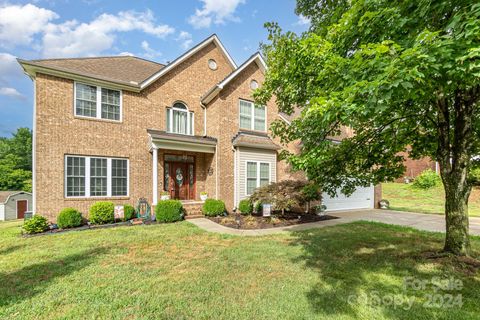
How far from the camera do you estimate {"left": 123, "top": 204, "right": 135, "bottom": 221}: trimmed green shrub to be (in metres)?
10.2

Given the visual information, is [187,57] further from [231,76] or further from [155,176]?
[155,176]

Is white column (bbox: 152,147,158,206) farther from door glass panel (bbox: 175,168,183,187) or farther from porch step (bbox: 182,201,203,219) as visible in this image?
door glass panel (bbox: 175,168,183,187)

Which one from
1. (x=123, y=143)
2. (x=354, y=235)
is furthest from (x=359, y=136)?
(x=123, y=143)

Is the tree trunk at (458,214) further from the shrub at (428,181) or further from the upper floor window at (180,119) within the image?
the shrub at (428,181)

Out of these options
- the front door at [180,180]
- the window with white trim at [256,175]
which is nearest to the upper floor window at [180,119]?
the front door at [180,180]

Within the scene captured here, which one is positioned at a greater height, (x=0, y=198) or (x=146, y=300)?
(x=146, y=300)

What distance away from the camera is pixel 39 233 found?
27.6ft

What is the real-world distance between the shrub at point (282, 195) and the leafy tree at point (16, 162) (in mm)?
50103

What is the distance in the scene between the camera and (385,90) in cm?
286

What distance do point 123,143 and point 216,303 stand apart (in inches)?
375

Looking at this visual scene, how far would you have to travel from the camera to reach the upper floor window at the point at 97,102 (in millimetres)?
10164

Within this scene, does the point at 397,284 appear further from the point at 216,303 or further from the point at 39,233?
the point at 39,233

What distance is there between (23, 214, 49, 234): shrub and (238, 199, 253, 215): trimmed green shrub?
7836 millimetres

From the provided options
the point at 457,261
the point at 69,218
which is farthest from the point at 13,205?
the point at 457,261
